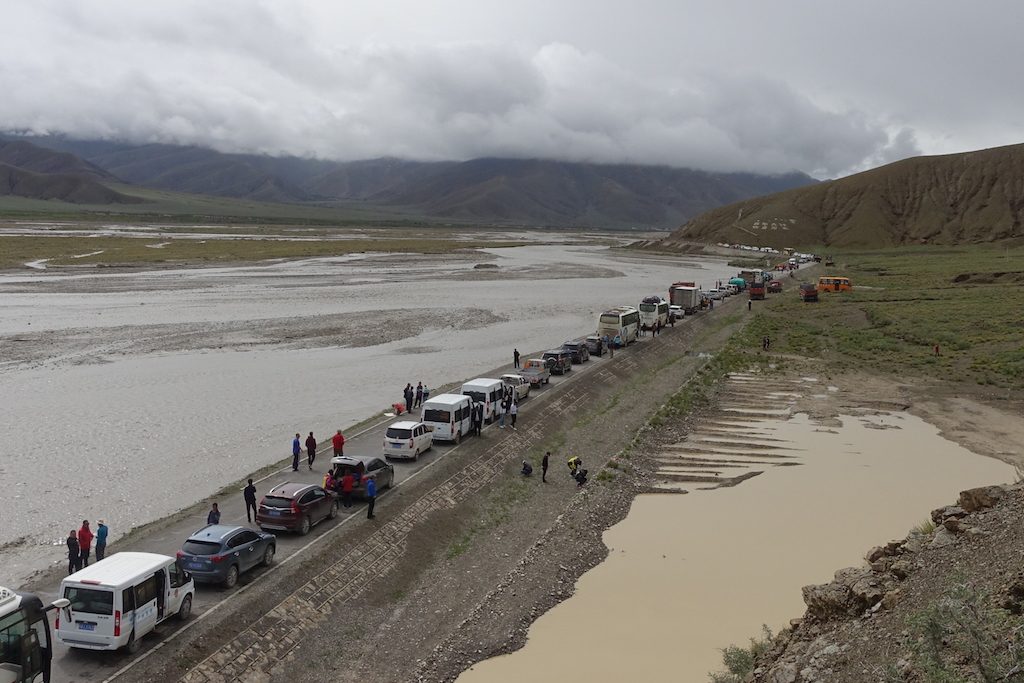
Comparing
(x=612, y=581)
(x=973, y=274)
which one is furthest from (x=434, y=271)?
(x=612, y=581)

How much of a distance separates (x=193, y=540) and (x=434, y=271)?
105m

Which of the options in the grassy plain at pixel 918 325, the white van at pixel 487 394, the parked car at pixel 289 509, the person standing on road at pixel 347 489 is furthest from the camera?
the grassy plain at pixel 918 325

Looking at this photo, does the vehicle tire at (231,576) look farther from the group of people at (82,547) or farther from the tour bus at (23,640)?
the tour bus at (23,640)

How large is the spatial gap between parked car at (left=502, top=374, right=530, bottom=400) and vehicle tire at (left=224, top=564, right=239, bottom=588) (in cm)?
2042

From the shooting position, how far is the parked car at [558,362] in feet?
144

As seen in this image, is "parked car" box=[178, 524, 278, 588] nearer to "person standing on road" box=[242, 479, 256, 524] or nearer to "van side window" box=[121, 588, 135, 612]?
"van side window" box=[121, 588, 135, 612]

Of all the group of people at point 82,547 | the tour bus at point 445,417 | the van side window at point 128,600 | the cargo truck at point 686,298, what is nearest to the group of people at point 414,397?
the tour bus at point 445,417

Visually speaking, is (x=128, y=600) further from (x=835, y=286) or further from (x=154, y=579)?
(x=835, y=286)

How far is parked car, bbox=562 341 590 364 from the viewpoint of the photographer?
155ft

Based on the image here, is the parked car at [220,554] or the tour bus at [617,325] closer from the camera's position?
the parked car at [220,554]

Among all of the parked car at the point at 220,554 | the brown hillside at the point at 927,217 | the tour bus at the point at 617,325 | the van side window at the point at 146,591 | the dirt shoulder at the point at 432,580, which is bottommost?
the dirt shoulder at the point at 432,580

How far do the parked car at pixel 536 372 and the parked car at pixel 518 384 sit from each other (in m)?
1.75

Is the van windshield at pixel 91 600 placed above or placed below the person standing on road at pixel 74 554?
above

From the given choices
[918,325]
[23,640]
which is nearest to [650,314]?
[918,325]
